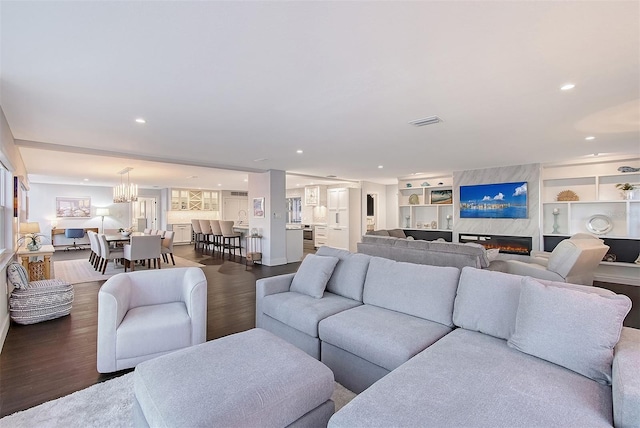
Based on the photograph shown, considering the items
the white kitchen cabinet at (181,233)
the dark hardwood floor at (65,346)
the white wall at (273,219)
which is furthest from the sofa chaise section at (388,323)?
the white kitchen cabinet at (181,233)

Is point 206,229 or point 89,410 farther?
point 206,229

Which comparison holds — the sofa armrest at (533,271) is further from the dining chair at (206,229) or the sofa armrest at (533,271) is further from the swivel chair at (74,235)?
the swivel chair at (74,235)

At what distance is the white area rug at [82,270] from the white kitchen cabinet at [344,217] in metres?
4.68

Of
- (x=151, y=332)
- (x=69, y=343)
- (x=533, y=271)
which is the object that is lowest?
(x=69, y=343)

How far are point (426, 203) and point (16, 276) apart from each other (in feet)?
29.0

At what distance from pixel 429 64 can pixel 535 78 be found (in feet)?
3.24

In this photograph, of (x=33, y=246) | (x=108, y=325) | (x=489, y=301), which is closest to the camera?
(x=489, y=301)

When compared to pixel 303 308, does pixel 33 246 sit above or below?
above

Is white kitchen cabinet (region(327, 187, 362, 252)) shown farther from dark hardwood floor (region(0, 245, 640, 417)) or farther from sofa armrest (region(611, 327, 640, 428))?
sofa armrest (region(611, 327, 640, 428))

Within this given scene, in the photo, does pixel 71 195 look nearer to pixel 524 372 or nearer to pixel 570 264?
pixel 524 372

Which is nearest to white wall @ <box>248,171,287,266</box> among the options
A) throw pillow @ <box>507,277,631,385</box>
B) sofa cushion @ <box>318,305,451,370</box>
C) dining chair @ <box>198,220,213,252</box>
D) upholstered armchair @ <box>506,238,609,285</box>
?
dining chair @ <box>198,220,213,252</box>

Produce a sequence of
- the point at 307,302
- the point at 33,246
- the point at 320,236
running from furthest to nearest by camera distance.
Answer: the point at 320,236 → the point at 33,246 → the point at 307,302

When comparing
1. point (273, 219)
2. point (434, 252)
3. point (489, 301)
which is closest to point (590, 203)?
point (434, 252)

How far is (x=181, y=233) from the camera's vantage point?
40.6ft
